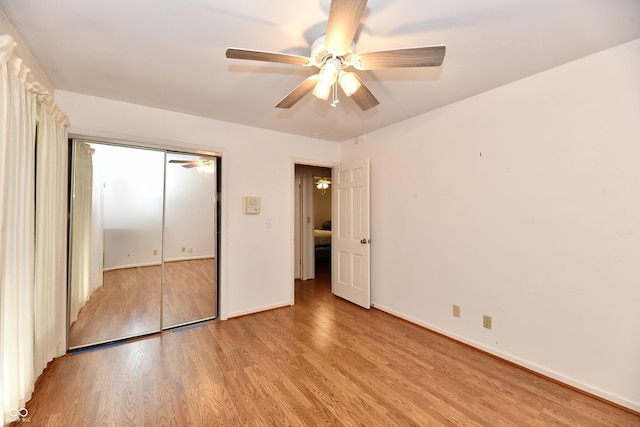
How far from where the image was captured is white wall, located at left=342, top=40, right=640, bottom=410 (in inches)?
76.1

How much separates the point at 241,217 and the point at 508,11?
3.19 m

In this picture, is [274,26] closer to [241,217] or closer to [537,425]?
[241,217]

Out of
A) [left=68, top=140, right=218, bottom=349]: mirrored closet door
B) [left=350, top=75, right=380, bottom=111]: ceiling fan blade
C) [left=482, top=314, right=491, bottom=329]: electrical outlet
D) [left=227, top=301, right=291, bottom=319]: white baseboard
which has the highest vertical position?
[left=350, top=75, right=380, bottom=111]: ceiling fan blade

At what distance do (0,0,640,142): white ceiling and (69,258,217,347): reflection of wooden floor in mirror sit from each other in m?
1.95

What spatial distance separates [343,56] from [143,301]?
3.27 m

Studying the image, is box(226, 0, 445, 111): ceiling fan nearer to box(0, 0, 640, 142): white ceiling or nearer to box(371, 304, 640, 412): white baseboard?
box(0, 0, 640, 142): white ceiling

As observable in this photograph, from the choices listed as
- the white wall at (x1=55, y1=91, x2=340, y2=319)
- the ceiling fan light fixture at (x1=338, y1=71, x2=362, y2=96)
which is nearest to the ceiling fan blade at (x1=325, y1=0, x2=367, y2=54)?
the ceiling fan light fixture at (x1=338, y1=71, x2=362, y2=96)

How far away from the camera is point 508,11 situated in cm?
159

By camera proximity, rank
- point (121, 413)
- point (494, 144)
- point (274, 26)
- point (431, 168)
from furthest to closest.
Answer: point (431, 168) → point (494, 144) → point (121, 413) → point (274, 26)

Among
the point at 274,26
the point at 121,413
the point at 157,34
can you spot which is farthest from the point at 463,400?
the point at 157,34

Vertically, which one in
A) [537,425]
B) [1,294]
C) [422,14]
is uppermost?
[422,14]

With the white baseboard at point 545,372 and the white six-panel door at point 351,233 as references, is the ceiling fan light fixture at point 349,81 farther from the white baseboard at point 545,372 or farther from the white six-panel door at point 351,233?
the white baseboard at point 545,372

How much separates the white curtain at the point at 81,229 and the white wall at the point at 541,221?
141 inches

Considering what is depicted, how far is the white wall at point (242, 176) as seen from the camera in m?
2.87
